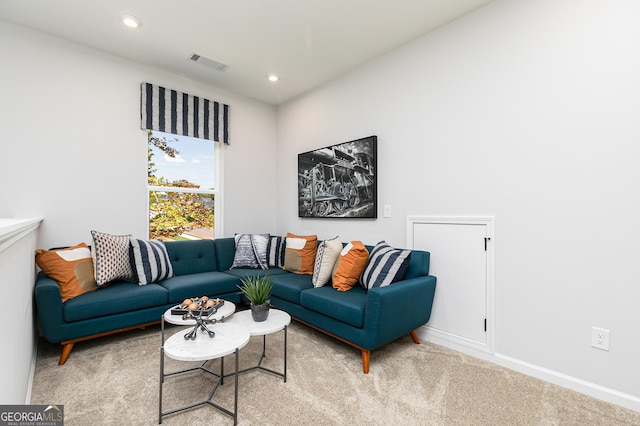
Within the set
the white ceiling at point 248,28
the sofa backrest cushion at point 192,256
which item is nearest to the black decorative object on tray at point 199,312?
the sofa backrest cushion at point 192,256

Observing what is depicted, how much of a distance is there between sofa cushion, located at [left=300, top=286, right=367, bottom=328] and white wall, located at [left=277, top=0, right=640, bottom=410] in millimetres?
860

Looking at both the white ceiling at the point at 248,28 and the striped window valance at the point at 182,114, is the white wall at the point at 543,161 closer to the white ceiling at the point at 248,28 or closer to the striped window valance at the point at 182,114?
the white ceiling at the point at 248,28

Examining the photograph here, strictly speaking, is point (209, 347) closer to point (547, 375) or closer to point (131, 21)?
point (547, 375)

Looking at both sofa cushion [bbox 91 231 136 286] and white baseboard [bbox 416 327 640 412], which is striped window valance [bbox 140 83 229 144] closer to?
sofa cushion [bbox 91 231 136 286]

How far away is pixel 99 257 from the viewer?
261cm

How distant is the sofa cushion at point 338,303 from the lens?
2.21 metres

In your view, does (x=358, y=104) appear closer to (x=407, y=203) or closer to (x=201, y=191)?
(x=407, y=203)

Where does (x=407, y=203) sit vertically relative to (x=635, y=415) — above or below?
above

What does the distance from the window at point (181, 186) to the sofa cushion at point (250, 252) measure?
0.55m

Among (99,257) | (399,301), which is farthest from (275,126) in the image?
(399,301)

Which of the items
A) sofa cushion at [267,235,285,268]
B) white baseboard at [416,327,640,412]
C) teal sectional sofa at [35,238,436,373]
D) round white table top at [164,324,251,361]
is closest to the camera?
round white table top at [164,324,251,361]

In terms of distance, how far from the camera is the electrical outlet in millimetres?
1860

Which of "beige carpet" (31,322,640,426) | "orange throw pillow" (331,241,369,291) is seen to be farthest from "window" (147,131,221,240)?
"orange throw pillow" (331,241,369,291)

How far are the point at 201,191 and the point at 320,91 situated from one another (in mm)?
2002
